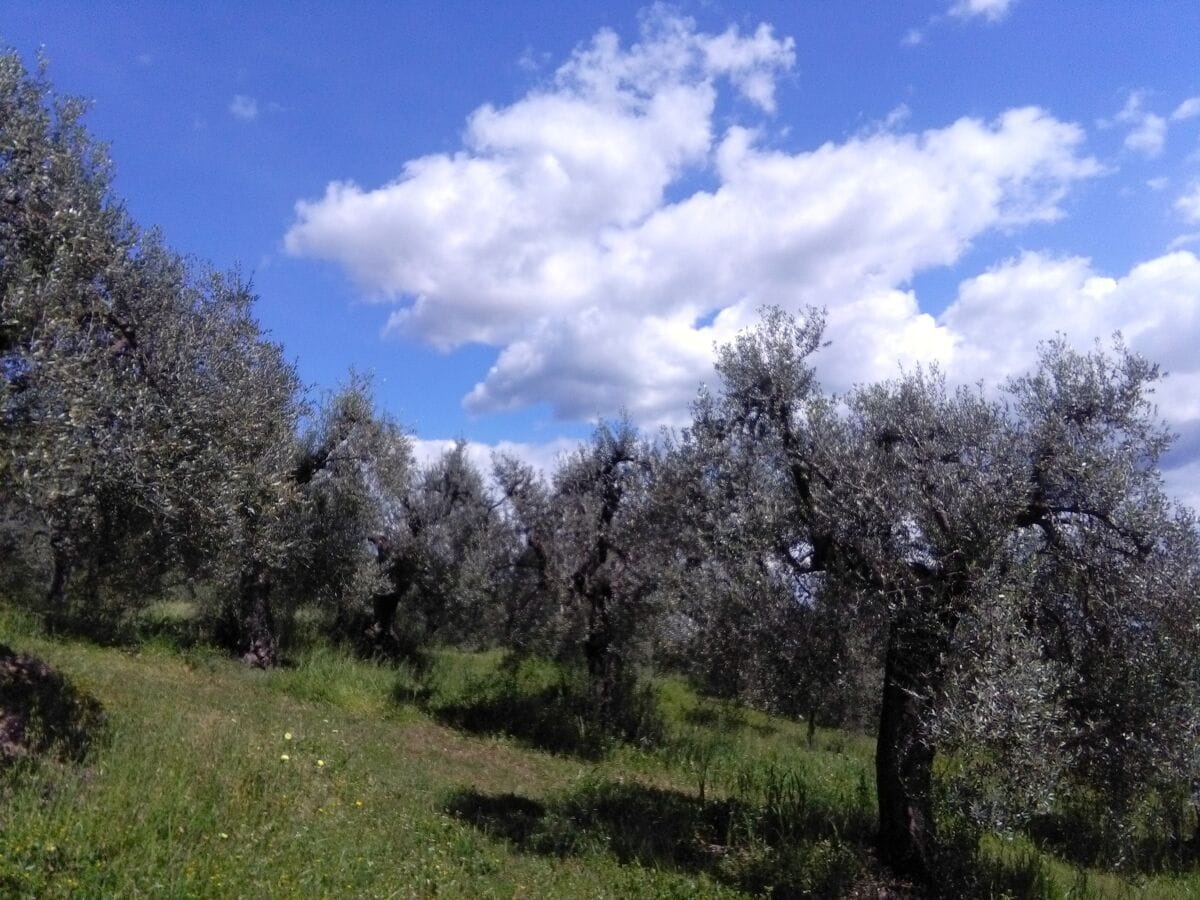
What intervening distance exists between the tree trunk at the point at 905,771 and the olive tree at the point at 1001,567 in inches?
0.9

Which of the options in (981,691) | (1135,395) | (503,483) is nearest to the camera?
(981,691)

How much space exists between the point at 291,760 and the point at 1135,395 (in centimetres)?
1005

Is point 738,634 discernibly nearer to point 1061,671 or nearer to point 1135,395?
point 1061,671

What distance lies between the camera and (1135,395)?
30.4 ft

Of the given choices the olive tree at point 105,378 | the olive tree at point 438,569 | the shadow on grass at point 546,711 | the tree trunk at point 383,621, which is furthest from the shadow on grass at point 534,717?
the olive tree at point 105,378

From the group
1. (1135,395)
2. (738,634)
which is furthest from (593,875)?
(1135,395)

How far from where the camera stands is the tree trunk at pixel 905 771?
905 cm

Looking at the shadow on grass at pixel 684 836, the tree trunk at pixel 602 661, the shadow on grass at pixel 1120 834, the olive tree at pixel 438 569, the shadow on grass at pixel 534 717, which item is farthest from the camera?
the olive tree at pixel 438 569

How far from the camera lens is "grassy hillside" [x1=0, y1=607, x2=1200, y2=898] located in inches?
280

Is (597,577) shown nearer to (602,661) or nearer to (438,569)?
(602,661)

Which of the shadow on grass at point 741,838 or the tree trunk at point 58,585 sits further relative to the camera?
the tree trunk at point 58,585

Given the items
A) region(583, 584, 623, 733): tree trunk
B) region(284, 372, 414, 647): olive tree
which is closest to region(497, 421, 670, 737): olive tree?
region(583, 584, 623, 733): tree trunk

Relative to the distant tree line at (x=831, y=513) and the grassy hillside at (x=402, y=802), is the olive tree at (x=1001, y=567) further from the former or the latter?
the grassy hillside at (x=402, y=802)

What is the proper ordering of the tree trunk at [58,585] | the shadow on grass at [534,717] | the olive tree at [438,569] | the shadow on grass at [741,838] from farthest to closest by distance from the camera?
1. the olive tree at [438,569]
2. the tree trunk at [58,585]
3. the shadow on grass at [534,717]
4. the shadow on grass at [741,838]
